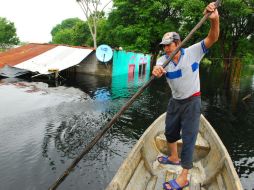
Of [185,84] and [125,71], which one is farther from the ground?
[185,84]

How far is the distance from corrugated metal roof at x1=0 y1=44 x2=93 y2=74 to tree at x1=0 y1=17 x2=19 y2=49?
41.0 meters

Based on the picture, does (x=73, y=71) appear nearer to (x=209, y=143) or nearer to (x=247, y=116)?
(x=247, y=116)

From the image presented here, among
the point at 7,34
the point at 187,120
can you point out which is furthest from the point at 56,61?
the point at 7,34

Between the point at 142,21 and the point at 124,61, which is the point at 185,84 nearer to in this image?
the point at 124,61

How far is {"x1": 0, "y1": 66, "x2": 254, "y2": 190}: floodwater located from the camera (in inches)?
276

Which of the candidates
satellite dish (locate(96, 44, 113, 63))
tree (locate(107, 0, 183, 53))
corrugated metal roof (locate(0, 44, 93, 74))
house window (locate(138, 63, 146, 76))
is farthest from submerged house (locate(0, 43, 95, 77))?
house window (locate(138, 63, 146, 76))

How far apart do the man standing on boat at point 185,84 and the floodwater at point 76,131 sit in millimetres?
2736

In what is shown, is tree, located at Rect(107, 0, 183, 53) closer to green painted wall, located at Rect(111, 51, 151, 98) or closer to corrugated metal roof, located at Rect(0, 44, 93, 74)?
green painted wall, located at Rect(111, 51, 151, 98)

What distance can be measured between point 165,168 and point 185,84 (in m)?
2.11

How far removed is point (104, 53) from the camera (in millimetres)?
25016

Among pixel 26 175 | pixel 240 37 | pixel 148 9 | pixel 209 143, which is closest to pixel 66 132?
pixel 26 175

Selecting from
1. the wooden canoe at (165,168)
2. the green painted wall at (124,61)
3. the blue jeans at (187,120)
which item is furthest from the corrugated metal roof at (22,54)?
the blue jeans at (187,120)

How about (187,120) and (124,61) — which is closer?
(187,120)

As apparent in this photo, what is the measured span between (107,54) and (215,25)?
21.4 m
